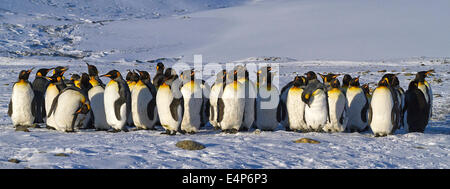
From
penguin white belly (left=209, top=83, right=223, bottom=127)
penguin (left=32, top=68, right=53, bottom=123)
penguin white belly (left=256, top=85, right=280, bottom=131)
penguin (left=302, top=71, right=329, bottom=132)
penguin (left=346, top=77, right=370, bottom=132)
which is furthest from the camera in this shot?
penguin (left=32, top=68, right=53, bottom=123)

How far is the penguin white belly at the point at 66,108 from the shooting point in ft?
19.1

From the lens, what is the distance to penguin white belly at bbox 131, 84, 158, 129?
20.2ft

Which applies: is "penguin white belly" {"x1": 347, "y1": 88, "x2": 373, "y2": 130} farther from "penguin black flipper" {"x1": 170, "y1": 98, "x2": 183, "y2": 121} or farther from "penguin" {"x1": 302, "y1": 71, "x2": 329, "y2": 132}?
"penguin black flipper" {"x1": 170, "y1": 98, "x2": 183, "y2": 121}

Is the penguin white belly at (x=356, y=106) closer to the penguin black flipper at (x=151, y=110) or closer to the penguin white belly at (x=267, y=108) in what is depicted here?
the penguin white belly at (x=267, y=108)

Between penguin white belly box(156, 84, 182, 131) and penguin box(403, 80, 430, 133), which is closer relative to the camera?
penguin white belly box(156, 84, 182, 131)

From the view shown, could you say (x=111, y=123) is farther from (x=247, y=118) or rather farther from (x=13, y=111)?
(x=247, y=118)

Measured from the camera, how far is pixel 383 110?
5820mm

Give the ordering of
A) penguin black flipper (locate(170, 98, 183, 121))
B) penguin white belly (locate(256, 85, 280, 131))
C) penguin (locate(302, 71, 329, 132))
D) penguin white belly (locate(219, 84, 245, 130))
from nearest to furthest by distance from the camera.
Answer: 1. penguin black flipper (locate(170, 98, 183, 121))
2. penguin white belly (locate(219, 84, 245, 130))
3. penguin (locate(302, 71, 329, 132))
4. penguin white belly (locate(256, 85, 280, 131))

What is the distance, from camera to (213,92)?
→ 20.3 feet

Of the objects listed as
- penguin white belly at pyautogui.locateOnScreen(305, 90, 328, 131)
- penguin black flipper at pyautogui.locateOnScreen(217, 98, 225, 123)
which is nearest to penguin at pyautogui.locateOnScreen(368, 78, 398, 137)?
penguin white belly at pyautogui.locateOnScreen(305, 90, 328, 131)

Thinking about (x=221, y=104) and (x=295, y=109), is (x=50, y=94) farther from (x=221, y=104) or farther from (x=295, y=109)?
(x=295, y=109)

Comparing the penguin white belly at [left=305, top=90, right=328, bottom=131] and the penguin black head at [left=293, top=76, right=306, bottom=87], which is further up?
the penguin black head at [left=293, top=76, right=306, bottom=87]

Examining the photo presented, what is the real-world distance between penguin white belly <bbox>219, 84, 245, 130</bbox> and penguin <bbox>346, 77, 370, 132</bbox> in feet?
5.37

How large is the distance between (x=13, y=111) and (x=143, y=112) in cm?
184
